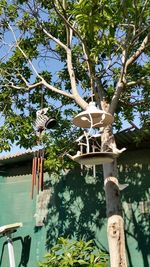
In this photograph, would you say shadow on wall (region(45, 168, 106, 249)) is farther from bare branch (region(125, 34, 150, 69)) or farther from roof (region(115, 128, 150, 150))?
bare branch (region(125, 34, 150, 69))

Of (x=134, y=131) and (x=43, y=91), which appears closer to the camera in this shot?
(x=134, y=131)

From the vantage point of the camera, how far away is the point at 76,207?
7551 mm

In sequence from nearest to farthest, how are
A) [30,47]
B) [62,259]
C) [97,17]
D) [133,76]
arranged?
[97,17], [62,259], [133,76], [30,47]

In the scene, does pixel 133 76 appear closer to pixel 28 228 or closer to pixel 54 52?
pixel 54 52

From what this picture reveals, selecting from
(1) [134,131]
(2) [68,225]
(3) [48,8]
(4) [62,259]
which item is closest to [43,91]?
(3) [48,8]

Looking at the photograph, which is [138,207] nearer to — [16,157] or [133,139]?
[133,139]

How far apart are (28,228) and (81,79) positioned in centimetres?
317

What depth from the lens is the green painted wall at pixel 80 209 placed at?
6.76 metres

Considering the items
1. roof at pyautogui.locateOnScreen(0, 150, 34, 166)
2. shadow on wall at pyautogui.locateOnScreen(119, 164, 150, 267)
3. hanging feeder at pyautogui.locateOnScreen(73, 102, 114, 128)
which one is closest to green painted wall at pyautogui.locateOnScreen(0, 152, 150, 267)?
shadow on wall at pyautogui.locateOnScreen(119, 164, 150, 267)

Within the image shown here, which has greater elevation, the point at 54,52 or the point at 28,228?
the point at 54,52

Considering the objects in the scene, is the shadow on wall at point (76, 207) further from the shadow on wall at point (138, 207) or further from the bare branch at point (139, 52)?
the bare branch at point (139, 52)

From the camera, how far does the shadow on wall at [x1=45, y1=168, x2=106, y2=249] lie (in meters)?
7.30

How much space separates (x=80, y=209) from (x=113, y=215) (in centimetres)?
227

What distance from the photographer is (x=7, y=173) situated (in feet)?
29.1
